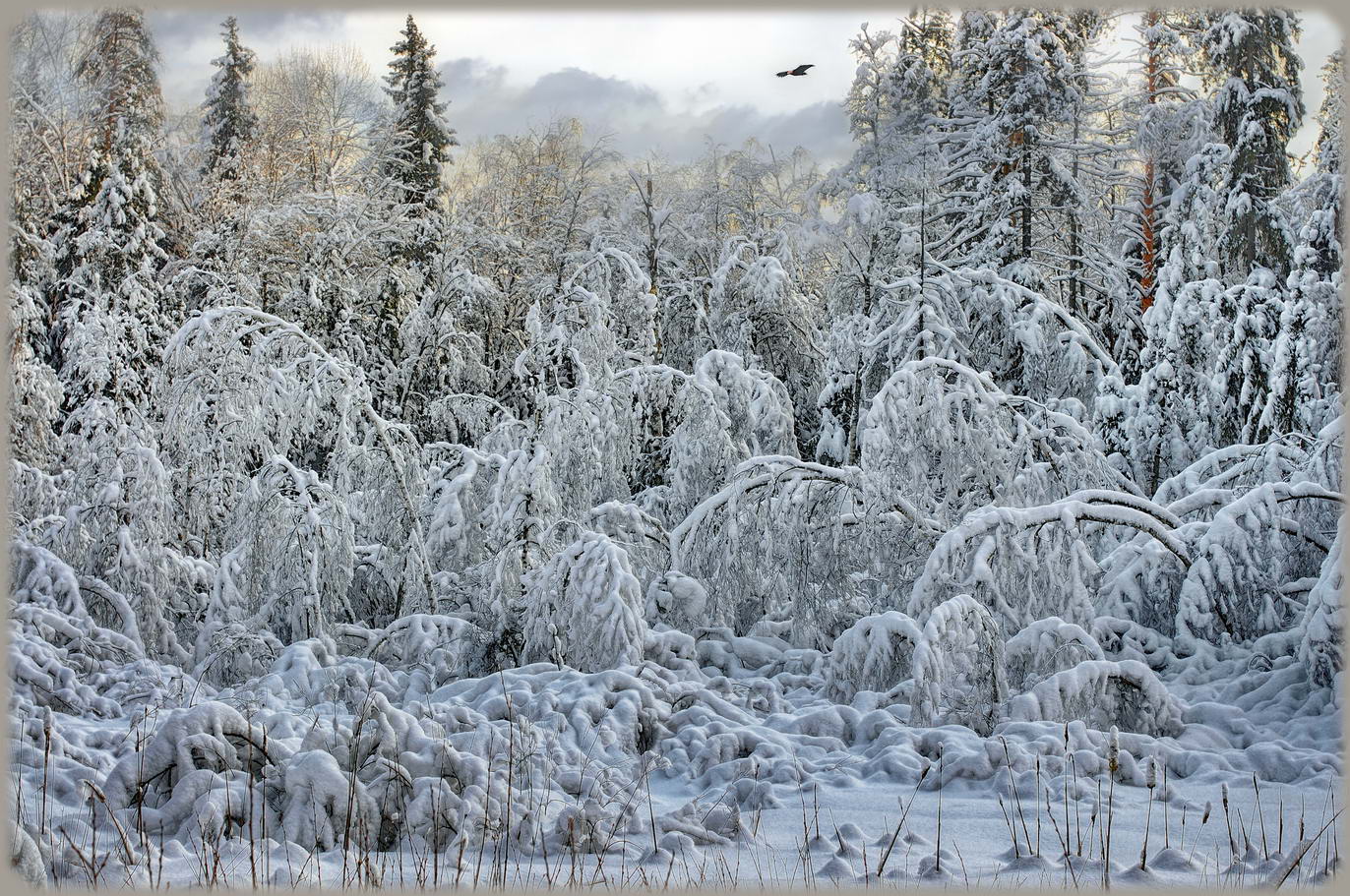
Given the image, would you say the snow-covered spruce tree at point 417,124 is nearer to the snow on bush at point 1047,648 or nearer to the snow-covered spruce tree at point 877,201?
the snow-covered spruce tree at point 877,201

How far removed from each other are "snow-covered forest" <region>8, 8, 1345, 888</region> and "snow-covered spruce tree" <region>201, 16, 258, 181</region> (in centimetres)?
418

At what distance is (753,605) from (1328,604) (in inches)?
148

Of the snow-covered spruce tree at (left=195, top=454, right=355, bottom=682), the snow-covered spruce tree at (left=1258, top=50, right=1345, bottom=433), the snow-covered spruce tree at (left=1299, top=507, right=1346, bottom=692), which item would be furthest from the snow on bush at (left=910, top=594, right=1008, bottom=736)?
the snow-covered spruce tree at (left=1258, top=50, right=1345, bottom=433)

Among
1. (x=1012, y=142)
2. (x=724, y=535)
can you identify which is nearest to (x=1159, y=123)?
(x=1012, y=142)

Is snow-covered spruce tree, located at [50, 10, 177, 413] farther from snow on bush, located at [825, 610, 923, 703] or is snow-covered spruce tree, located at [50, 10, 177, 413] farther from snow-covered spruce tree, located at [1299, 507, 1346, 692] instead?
snow-covered spruce tree, located at [1299, 507, 1346, 692]

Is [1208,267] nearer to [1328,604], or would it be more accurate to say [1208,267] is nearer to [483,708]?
[1328,604]

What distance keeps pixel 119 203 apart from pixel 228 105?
16.7 feet

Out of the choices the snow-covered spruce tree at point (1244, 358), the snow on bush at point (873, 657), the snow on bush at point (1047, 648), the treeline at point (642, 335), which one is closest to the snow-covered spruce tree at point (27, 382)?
the treeline at point (642, 335)

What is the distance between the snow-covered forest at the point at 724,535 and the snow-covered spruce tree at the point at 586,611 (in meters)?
0.04

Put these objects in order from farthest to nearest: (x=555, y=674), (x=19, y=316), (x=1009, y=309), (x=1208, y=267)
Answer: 1. (x=1208, y=267)
2. (x=19, y=316)
3. (x=1009, y=309)
4. (x=555, y=674)

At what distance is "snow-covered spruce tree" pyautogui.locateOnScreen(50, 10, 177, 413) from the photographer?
1616 cm

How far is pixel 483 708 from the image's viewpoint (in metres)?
5.80

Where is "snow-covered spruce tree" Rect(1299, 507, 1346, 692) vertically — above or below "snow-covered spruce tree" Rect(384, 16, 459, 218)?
below

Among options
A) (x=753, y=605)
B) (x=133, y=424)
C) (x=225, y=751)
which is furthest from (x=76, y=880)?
(x=133, y=424)
